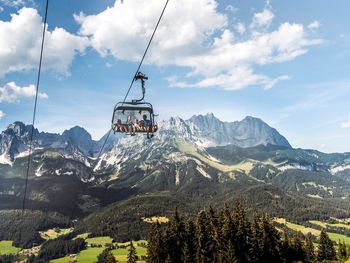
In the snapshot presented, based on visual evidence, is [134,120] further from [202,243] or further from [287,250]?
[287,250]

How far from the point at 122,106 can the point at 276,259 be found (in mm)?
75183

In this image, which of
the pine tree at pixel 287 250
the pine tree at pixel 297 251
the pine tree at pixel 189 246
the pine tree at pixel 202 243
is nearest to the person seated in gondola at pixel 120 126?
the pine tree at pixel 202 243

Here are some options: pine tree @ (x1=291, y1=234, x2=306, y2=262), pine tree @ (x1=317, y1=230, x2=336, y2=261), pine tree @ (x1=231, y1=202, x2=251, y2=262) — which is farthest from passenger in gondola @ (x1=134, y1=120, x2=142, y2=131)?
pine tree @ (x1=317, y1=230, x2=336, y2=261)

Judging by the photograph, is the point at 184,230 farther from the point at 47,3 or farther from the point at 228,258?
the point at 47,3

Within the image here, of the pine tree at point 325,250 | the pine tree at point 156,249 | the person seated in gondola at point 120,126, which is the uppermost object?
the person seated in gondola at point 120,126

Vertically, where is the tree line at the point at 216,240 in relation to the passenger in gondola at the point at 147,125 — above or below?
below

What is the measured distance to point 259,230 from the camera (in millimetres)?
95375

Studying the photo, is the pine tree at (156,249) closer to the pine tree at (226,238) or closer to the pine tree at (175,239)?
the pine tree at (175,239)

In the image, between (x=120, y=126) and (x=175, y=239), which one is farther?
(x=175, y=239)

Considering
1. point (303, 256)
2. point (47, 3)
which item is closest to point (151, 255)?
point (303, 256)

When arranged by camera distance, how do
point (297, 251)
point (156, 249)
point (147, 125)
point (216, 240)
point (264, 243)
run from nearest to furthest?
point (147, 125)
point (216, 240)
point (156, 249)
point (264, 243)
point (297, 251)

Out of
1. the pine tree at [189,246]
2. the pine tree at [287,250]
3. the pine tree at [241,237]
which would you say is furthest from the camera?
the pine tree at [287,250]

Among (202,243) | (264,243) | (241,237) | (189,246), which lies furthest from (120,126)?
(264,243)

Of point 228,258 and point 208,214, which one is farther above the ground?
point 208,214
